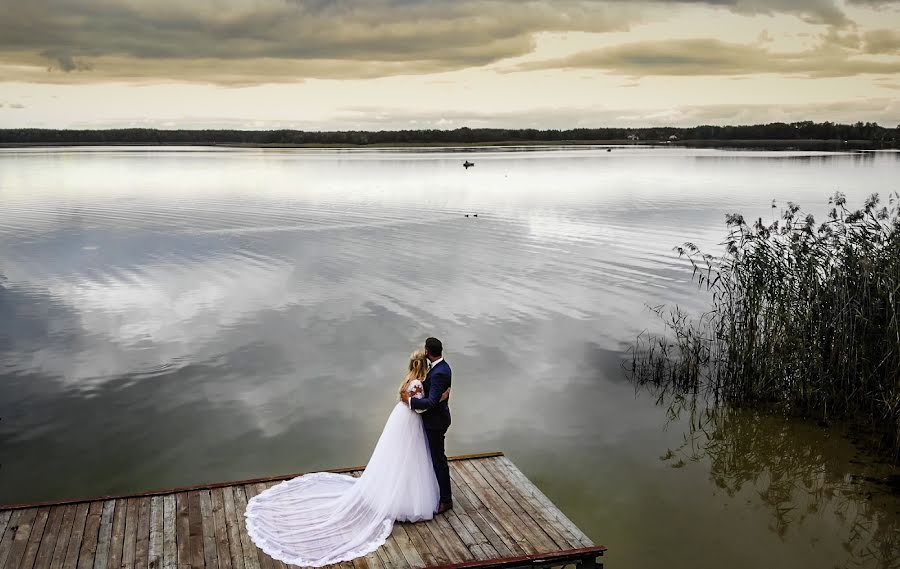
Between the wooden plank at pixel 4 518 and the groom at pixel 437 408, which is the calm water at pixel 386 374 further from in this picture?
the groom at pixel 437 408

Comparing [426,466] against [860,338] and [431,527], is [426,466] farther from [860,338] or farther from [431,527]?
[860,338]

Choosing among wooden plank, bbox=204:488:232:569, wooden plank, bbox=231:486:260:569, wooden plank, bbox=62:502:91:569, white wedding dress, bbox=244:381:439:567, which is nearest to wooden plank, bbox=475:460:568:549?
white wedding dress, bbox=244:381:439:567

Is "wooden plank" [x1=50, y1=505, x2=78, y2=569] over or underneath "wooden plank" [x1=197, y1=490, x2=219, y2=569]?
over

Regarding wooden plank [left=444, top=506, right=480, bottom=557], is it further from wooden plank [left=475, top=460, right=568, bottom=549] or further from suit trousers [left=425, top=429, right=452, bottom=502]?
wooden plank [left=475, top=460, right=568, bottom=549]

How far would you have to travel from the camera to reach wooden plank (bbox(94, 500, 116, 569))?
796 cm

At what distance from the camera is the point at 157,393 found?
15672 millimetres

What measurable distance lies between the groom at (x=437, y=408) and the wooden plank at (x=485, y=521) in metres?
0.30

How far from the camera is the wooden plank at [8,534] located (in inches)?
317

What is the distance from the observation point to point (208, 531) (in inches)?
340

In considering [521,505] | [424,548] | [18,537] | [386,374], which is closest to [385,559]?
[424,548]

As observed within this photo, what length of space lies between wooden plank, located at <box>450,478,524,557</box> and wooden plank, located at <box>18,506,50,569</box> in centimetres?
471

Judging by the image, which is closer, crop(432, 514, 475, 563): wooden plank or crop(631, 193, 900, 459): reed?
crop(432, 514, 475, 563): wooden plank

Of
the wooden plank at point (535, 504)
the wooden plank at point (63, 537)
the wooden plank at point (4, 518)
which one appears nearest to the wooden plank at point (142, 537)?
the wooden plank at point (63, 537)

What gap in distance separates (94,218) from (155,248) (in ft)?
40.1
